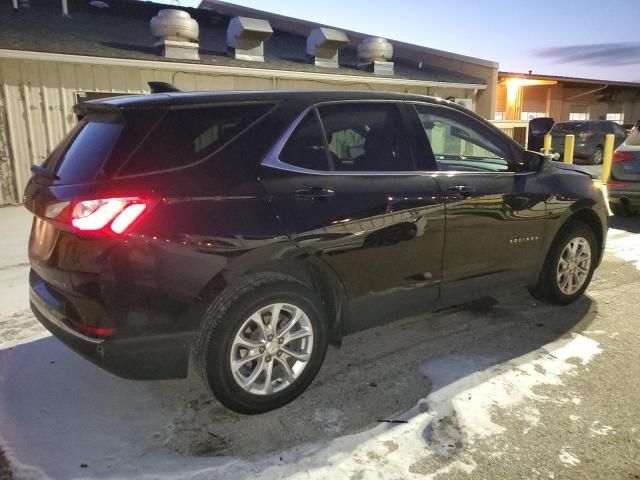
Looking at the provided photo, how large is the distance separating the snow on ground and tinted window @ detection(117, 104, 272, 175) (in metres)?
1.37

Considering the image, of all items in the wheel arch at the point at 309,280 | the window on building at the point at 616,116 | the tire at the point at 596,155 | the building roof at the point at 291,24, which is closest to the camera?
the wheel arch at the point at 309,280

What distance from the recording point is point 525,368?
3.29 metres

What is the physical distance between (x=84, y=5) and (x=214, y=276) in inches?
531

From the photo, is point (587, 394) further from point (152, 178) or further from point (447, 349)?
point (152, 178)

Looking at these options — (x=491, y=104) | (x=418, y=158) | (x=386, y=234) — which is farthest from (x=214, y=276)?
(x=491, y=104)

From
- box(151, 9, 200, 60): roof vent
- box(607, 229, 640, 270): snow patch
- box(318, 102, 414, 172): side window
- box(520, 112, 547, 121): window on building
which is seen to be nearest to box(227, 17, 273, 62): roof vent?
box(151, 9, 200, 60): roof vent

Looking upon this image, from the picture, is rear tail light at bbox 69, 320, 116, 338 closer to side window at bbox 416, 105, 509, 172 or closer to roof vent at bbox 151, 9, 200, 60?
side window at bbox 416, 105, 509, 172

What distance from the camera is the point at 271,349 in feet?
9.08

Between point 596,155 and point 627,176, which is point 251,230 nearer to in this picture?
point 627,176

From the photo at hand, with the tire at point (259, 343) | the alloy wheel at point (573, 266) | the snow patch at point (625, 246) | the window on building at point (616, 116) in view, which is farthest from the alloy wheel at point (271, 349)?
the window on building at point (616, 116)

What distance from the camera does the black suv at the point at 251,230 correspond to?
7.76 ft

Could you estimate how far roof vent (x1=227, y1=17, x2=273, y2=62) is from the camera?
39.4ft

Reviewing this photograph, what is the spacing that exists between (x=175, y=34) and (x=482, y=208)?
9.25 meters

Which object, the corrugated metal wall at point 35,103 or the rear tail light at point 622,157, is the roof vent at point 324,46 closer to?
the corrugated metal wall at point 35,103
